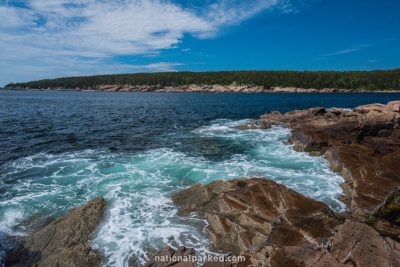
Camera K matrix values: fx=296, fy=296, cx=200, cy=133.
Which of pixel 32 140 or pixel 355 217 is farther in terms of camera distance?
pixel 32 140

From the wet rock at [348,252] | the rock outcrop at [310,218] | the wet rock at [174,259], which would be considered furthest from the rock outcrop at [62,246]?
the wet rock at [348,252]

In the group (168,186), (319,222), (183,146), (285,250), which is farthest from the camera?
(183,146)

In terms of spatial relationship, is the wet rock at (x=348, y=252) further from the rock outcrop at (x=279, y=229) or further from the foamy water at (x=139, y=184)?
the foamy water at (x=139, y=184)

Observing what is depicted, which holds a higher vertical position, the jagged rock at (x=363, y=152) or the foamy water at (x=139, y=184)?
the jagged rock at (x=363, y=152)

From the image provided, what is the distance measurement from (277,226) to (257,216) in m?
1.35

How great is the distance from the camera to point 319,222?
11547 mm

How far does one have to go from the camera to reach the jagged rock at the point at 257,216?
10.7 metres

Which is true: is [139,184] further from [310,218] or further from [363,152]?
[363,152]

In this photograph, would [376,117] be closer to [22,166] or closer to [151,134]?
[151,134]

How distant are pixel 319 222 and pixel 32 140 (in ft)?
104

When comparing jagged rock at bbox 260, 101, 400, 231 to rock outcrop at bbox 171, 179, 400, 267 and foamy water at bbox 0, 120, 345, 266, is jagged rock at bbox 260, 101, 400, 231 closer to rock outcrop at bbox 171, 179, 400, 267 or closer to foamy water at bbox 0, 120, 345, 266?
foamy water at bbox 0, 120, 345, 266

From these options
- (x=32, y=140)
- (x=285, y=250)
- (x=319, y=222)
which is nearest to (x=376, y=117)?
(x=319, y=222)

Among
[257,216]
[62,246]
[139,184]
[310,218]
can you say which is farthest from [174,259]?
[139,184]

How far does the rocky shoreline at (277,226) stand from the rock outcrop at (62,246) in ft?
0.11
